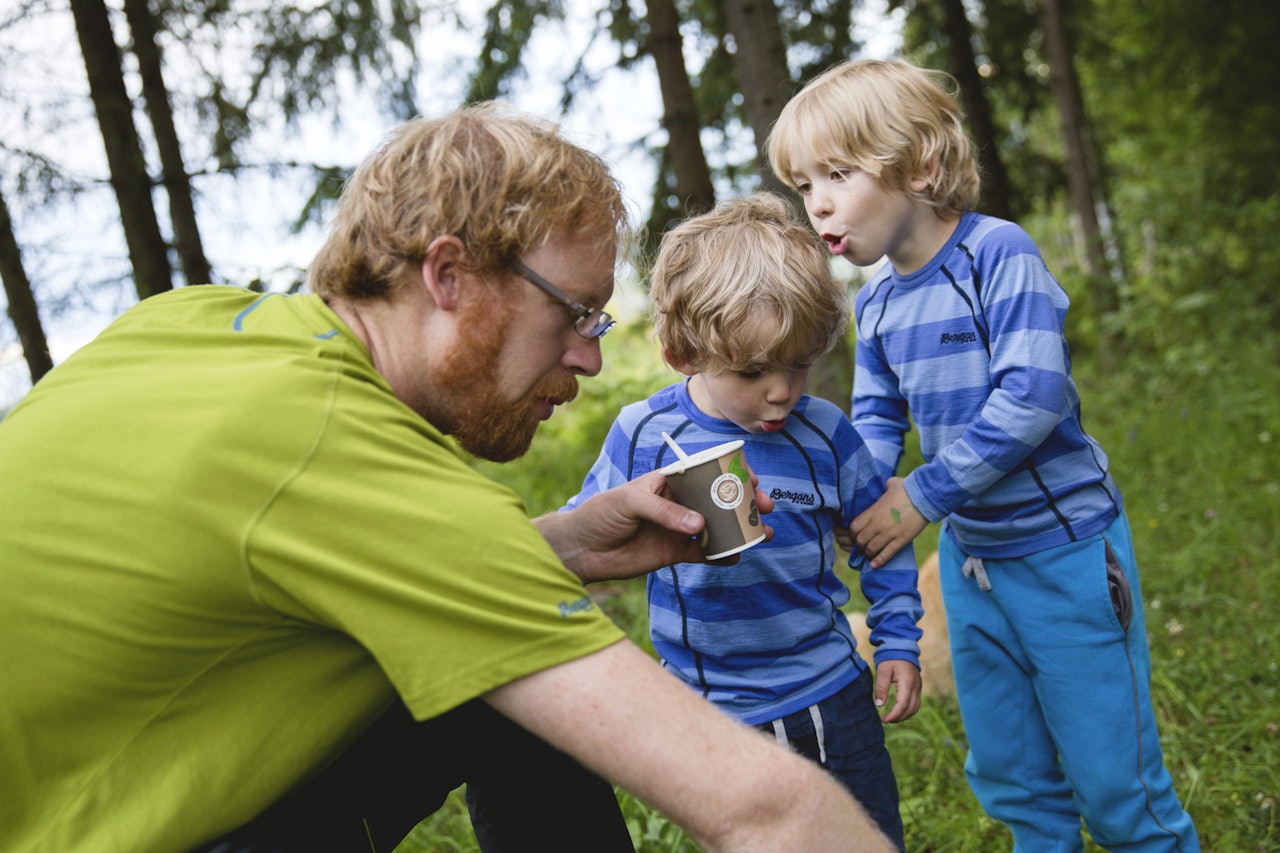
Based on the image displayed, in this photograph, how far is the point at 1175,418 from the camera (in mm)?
6668

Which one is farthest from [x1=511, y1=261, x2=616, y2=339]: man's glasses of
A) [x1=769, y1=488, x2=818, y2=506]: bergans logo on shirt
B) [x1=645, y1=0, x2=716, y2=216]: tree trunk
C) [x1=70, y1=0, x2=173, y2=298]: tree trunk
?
[x1=70, y1=0, x2=173, y2=298]: tree trunk

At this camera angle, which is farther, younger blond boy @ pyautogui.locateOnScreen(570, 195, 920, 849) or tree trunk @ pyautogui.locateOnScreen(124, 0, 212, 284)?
tree trunk @ pyautogui.locateOnScreen(124, 0, 212, 284)

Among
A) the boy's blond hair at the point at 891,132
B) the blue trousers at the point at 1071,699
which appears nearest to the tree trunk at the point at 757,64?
the boy's blond hair at the point at 891,132

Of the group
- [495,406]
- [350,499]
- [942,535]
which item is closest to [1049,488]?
[942,535]

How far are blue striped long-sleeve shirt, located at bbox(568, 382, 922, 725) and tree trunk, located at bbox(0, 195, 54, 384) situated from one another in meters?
4.65

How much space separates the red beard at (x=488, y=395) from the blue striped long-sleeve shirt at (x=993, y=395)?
82 cm

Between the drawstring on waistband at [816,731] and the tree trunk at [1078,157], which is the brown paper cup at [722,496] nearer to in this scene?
the drawstring on waistband at [816,731]

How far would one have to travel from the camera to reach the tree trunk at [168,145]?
609cm

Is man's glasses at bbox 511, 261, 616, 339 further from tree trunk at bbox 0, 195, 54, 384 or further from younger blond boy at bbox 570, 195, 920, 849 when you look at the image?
tree trunk at bbox 0, 195, 54, 384

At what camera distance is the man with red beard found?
136cm

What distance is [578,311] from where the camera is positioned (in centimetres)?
194

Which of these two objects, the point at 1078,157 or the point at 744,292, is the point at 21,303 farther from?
the point at 1078,157

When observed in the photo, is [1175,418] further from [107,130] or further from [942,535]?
[107,130]

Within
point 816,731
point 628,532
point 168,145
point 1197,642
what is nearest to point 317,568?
point 628,532
